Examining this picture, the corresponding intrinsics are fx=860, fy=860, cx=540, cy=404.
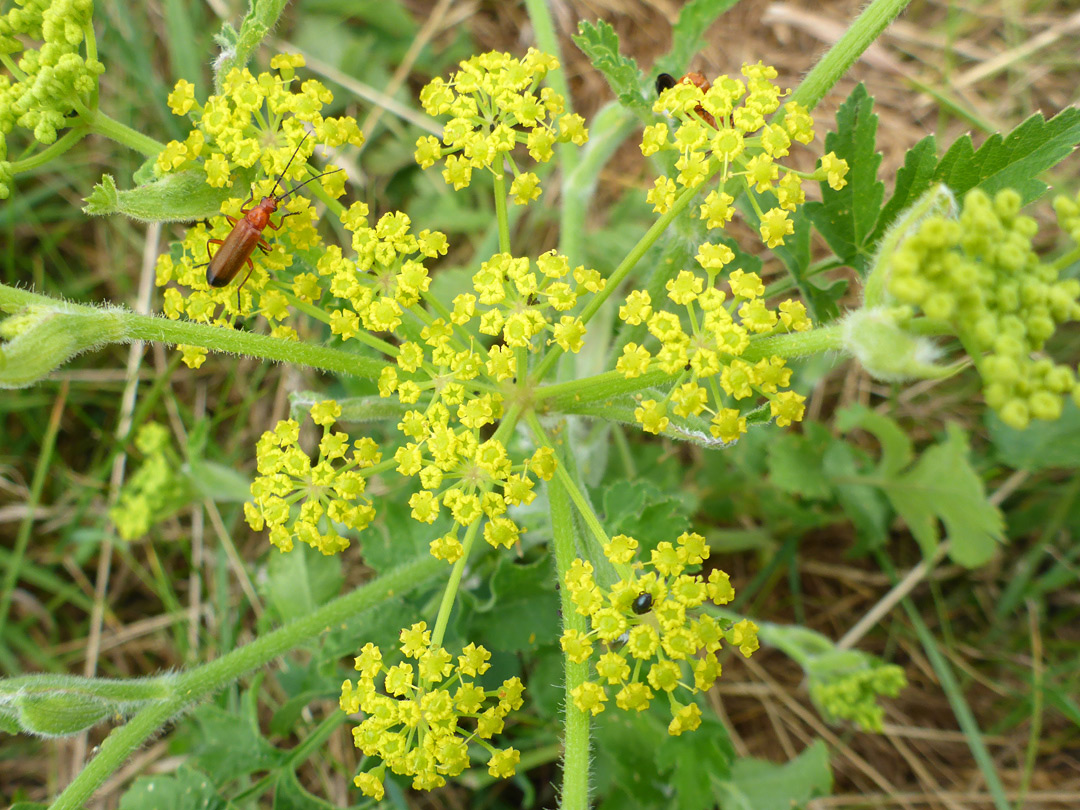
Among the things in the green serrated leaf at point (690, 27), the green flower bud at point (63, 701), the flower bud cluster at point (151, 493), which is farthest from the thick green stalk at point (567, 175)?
the flower bud cluster at point (151, 493)

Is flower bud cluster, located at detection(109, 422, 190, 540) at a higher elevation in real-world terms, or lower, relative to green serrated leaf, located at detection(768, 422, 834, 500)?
higher

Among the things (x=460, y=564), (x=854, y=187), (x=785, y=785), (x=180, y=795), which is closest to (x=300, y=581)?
(x=180, y=795)

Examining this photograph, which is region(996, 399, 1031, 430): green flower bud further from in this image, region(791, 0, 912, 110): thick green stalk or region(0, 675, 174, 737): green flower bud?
Answer: region(0, 675, 174, 737): green flower bud

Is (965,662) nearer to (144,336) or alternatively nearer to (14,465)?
(144,336)

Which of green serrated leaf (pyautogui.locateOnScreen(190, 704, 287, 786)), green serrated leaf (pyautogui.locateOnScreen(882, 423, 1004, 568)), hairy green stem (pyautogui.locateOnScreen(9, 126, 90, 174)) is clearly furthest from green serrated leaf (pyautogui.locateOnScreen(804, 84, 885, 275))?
green serrated leaf (pyautogui.locateOnScreen(190, 704, 287, 786))

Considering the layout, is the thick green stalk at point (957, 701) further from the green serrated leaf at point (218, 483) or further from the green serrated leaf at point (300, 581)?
the green serrated leaf at point (218, 483)

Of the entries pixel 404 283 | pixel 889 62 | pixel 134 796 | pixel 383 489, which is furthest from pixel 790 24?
pixel 134 796
